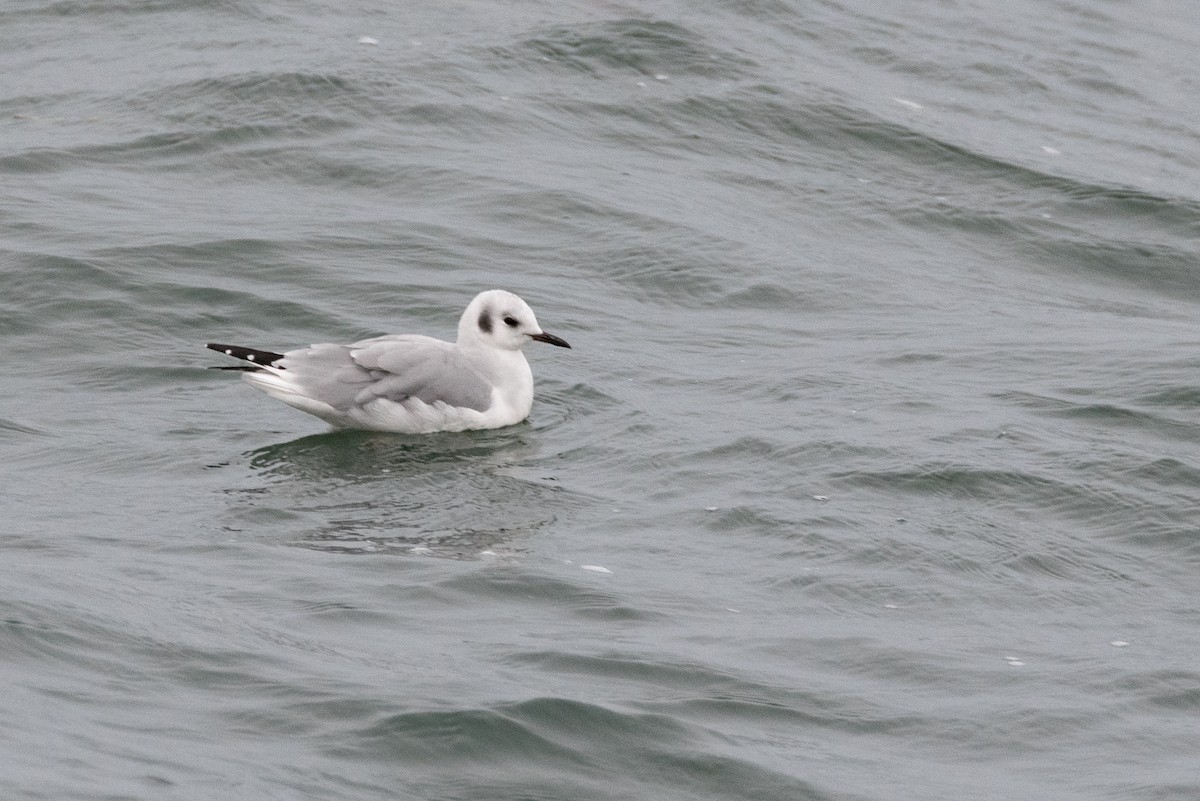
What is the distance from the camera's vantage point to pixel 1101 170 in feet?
56.9

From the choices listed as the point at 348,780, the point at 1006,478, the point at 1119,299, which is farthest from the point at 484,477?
the point at 1119,299

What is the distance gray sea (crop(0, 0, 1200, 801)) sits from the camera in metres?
6.79

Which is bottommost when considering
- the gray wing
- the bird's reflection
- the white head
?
the bird's reflection

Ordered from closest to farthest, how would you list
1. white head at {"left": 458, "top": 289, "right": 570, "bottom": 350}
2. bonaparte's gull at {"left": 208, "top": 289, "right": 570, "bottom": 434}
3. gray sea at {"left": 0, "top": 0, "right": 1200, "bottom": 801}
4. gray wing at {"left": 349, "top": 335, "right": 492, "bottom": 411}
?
gray sea at {"left": 0, "top": 0, "right": 1200, "bottom": 801} → bonaparte's gull at {"left": 208, "top": 289, "right": 570, "bottom": 434} → gray wing at {"left": 349, "top": 335, "right": 492, "bottom": 411} → white head at {"left": 458, "top": 289, "right": 570, "bottom": 350}

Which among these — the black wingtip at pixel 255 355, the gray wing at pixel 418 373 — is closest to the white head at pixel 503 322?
the gray wing at pixel 418 373

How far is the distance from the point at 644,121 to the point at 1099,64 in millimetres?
6134

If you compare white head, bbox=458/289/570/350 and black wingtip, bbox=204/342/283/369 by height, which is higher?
white head, bbox=458/289/570/350

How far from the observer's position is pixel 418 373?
10.9 meters

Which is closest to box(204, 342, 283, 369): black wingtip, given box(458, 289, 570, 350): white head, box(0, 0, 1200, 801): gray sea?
box(0, 0, 1200, 801): gray sea

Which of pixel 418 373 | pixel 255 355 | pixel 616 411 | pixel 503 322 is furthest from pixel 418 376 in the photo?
pixel 616 411

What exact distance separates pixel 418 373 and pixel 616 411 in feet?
3.97

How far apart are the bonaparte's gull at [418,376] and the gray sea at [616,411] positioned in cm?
17

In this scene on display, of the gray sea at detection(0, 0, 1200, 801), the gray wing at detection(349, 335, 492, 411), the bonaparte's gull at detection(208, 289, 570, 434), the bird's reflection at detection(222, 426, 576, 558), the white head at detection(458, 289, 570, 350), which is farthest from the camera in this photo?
the white head at detection(458, 289, 570, 350)

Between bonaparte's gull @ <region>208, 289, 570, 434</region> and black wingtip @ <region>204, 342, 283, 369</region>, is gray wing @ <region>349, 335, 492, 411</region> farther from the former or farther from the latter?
black wingtip @ <region>204, 342, 283, 369</region>
